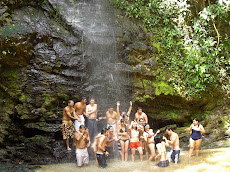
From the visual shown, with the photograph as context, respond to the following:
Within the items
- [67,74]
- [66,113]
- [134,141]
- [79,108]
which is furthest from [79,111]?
[134,141]

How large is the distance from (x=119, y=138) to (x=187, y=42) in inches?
205

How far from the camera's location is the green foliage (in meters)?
8.69

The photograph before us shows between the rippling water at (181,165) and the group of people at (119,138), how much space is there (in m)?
0.19

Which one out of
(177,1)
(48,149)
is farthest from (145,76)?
(48,149)

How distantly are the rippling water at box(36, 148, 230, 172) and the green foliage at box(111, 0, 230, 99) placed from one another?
2981mm

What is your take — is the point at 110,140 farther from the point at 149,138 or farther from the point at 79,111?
the point at 79,111

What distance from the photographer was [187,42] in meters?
9.01

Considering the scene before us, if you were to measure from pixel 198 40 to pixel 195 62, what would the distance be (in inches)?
44.8

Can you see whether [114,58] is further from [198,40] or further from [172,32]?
[198,40]

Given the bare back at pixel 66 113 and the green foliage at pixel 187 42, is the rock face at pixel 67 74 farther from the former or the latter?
Result: the bare back at pixel 66 113

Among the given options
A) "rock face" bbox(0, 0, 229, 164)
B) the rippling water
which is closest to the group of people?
the rippling water

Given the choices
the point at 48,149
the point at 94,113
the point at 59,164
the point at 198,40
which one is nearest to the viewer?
the point at 59,164

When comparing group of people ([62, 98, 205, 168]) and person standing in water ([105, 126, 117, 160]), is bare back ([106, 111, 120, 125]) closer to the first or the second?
group of people ([62, 98, 205, 168])

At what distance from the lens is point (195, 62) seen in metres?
A: 8.68
